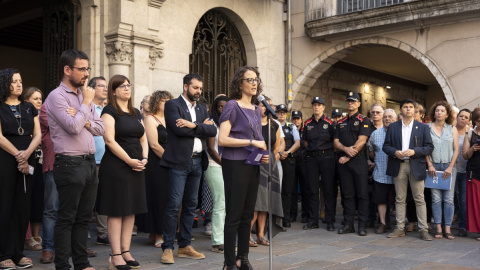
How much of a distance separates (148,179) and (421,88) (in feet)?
66.2

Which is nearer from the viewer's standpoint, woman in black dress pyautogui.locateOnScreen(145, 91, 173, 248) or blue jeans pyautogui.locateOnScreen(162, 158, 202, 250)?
blue jeans pyautogui.locateOnScreen(162, 158, 202, 250)

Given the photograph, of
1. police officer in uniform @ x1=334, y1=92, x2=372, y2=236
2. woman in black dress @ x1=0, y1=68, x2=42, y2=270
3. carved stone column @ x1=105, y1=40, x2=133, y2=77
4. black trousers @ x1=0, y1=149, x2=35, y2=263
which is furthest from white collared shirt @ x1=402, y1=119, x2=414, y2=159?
carved stone column @ x1=105, y1=40, x2=133, y2=77

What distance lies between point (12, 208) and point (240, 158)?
8.01 feet

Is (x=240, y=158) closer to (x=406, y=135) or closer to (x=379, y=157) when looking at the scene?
(x=406, y=135)

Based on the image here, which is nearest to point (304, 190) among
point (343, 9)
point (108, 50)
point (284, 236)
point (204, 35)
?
point (284, 236)

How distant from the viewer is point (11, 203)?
5418mm

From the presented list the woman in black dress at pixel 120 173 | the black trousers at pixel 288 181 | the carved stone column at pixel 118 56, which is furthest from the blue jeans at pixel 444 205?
the carved stone column at pixel 118 56

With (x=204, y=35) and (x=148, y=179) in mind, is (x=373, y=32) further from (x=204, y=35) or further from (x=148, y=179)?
(x=148, y=179)

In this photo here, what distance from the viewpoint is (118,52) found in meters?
10.7

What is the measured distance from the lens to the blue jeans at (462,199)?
26.2 ft

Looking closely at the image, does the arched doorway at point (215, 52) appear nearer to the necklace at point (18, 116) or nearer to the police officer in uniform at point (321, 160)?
the police officer in uniform at point (321, 160)

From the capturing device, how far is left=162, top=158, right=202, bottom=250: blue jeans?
5691 millimetres

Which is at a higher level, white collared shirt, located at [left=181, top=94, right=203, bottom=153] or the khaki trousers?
white collared shirt, located at [left=181, top=94, right=203, bottom=153]

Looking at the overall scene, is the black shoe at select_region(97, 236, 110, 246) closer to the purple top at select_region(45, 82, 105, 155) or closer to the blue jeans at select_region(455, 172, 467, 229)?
the purple top at select_region(45, 82, 105, 155)
